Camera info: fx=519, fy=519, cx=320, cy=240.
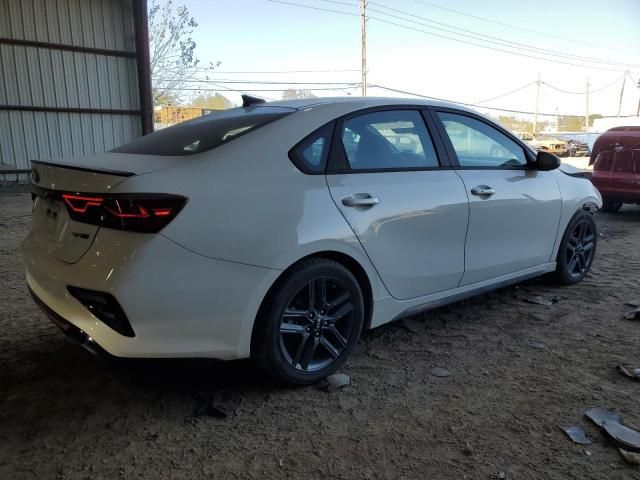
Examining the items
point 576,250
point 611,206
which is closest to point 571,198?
point 576,250

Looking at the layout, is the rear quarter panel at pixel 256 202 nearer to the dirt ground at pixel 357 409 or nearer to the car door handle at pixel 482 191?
the dirt ground at pixel 357 409

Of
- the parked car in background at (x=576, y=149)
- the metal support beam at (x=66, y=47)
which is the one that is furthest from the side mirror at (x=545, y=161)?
the parked car in background at (x=576, y=149)

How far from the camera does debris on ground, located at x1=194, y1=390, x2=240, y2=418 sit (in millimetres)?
2520

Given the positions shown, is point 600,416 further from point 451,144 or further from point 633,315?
point 451,144

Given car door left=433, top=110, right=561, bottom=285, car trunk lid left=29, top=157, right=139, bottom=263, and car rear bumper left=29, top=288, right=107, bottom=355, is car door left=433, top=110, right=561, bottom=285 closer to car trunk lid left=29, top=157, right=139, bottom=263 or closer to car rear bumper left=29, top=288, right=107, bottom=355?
car trunk lid left=29, top=157, right=139, bottom=263

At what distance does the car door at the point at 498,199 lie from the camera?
3.41 meters

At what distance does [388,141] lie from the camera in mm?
3119

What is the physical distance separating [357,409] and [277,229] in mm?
976

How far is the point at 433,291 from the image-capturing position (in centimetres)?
326

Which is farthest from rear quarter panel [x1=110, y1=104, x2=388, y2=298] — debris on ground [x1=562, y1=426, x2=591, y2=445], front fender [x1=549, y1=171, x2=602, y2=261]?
front fender [x1=549, y1=171, x2=602, y2=261]

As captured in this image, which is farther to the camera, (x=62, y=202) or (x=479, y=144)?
(x=479, y=144)

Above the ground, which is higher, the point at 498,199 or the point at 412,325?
the point at 498,199

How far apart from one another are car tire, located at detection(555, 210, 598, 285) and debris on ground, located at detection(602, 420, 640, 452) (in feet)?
7.05

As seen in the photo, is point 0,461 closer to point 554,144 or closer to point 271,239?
point 271,239
